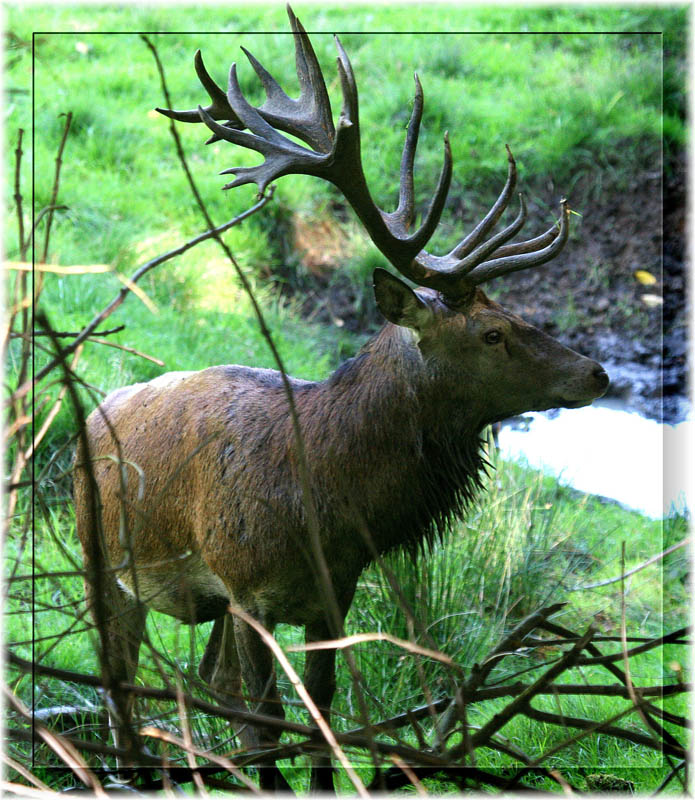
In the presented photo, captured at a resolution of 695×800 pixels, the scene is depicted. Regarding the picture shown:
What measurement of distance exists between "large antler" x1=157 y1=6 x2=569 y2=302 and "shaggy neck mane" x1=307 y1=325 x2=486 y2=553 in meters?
0.14

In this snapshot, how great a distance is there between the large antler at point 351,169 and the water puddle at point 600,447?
1.05 metres

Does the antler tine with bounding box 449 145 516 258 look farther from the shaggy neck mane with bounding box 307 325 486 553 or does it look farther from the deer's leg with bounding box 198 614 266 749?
the deer's leg with bounding box 198 614 266 749

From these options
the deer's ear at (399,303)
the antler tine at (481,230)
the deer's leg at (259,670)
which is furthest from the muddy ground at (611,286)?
the deer's leg at (259,670)

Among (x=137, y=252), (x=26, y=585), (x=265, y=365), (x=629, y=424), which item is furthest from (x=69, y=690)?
(x=629, y=424)

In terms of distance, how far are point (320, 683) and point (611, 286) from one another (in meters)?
1.88

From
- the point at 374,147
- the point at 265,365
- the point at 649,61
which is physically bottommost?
the point at 265,365

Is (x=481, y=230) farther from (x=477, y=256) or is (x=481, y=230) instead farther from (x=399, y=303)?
(x=399, y=303)

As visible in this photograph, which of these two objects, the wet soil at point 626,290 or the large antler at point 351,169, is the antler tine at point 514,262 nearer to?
the large antler at point 351,169

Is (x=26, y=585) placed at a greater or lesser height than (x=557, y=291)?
lesser

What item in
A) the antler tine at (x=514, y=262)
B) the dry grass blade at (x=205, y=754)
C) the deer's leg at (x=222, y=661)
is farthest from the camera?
the deer's leg at (x=222, y=661)

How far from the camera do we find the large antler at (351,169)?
5.11ft

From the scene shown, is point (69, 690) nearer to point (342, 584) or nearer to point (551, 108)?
point (342, 584)

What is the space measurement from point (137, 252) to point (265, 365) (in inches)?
20.6

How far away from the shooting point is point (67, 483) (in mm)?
2666
